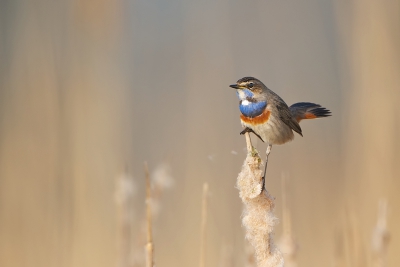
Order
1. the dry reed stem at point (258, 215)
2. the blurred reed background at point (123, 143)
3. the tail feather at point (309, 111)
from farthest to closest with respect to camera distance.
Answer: the blurred reed background at point (123, 143) → the tail feather at point (309, 111) → the dry reed stem at point (258, 215)

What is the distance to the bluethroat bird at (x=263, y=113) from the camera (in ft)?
6.67

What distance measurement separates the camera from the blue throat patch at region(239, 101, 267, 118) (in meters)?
2.04

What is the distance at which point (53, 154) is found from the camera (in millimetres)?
2756

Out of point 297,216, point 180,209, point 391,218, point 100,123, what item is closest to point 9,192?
point 100,123

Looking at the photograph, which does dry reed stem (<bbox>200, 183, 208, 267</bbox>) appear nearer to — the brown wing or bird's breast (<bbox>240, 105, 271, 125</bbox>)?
bird's breast (<bbox>240, 105, 271, 125</bbox>)

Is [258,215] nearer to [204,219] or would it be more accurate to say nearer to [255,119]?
[204,219]

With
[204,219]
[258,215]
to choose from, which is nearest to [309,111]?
[204,219]

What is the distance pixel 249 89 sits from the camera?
6.79 ft

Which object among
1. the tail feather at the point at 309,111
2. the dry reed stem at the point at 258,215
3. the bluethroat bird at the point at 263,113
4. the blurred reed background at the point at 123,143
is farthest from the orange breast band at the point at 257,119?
the dry reed stem at the point at 258,215

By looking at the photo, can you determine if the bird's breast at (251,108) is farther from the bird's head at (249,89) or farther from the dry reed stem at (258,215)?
the dry reed stem at (258,215)

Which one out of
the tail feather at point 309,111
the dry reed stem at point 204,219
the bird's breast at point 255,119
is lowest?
the dry reed stem at point 204,219

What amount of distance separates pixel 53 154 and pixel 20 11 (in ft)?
2.84

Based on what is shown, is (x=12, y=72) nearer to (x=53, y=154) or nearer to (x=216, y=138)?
(x=53, y=154)

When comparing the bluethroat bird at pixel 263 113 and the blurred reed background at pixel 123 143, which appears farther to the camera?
the blurred reed background at pixel 123 143
